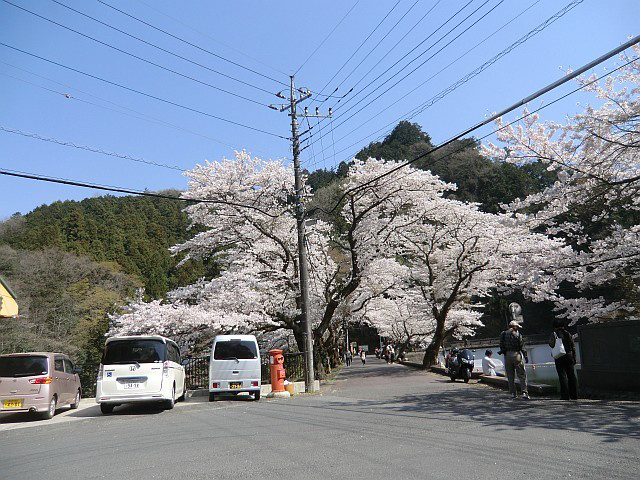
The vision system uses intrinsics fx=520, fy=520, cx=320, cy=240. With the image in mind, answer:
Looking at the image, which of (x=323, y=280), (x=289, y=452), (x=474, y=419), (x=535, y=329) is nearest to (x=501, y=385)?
(x=474, y=419)

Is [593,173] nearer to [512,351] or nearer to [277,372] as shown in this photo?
[512,351]

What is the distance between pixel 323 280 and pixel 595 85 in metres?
16.7

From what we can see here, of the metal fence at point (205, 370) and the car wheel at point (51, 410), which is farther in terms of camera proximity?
the metal fence at point (205, 370)

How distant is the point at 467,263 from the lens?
2755 centimetres

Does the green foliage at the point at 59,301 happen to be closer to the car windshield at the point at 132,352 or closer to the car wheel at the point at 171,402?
the car wheel at the point at 171,402

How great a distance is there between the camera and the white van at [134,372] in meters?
12.3

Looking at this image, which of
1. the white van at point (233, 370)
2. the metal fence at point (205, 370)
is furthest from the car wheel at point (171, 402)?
the metal fence at point (205, 370)

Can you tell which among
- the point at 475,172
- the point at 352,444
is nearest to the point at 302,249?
the point at 352,444

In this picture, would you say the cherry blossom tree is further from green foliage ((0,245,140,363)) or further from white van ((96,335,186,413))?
green foliage ((0,245,140,363))

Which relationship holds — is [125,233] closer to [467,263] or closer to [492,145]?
[467,263]

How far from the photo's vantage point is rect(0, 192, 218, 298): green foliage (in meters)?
48.3

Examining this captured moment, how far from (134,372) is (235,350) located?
403 centimetres

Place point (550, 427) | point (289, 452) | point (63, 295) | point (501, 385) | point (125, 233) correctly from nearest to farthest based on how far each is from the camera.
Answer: point (289, 452)
point (550, 427)
point (501, 385)
point (63, 295)
point (125, 233)

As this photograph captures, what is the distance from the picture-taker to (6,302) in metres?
18.0
